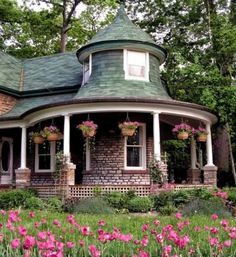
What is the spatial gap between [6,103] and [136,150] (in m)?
6.64

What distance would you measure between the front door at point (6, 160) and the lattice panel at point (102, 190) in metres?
5.30

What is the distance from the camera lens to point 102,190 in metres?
14.7

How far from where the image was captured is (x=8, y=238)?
5.14 metres

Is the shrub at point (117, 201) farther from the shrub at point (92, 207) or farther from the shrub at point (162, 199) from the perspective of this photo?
the shrub at point (92, 207)

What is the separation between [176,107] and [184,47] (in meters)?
10.9

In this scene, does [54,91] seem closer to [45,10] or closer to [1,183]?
[1,183]

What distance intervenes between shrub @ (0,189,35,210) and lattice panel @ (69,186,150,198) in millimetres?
1478

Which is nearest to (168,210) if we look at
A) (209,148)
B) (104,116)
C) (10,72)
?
(209,148)

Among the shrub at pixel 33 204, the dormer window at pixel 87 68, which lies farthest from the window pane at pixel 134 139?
the shrub at pixel 33 204

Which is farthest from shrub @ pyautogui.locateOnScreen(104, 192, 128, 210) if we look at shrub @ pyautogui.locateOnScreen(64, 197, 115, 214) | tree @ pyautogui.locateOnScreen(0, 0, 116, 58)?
tree @ pyautogui.locateOnScreen(0, 0, 116, 58)

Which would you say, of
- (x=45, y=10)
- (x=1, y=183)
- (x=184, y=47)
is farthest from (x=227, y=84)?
(x=45, y=10)

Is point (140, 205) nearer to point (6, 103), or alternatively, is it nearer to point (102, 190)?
point (102, 190)

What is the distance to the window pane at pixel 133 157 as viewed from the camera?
56.3 feet

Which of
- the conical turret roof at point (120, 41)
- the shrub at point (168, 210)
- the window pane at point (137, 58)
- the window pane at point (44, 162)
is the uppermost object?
the conical turret roof at point (120, 41)
